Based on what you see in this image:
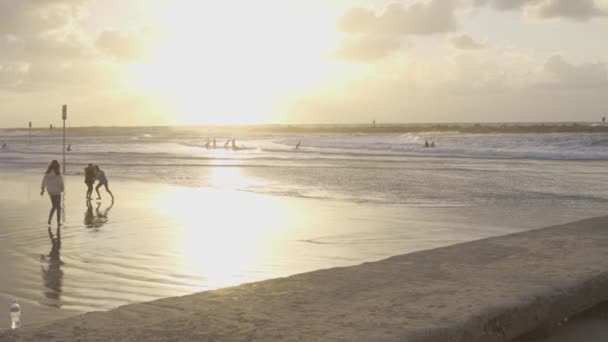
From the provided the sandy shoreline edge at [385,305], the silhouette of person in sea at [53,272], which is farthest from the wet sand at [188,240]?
the sandy shoreline edge at [385,305]

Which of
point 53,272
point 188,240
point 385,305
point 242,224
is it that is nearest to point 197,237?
point 188,240

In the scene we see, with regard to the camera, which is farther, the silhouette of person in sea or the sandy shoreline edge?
the silhouette of person in sea

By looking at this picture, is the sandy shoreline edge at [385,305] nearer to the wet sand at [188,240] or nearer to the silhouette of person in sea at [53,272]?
the wet sand at [188,240]

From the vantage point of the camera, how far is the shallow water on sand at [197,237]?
333 inches

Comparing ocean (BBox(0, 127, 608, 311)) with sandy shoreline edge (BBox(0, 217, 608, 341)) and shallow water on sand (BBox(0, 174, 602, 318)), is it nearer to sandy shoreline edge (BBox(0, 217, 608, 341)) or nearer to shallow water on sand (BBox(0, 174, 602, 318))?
shallow water on sand (BBox(0, 174, 602, 318))

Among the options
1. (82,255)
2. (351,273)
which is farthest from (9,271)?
(351,273)

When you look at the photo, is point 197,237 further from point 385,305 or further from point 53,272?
point 385,305

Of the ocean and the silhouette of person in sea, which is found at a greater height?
the ocean

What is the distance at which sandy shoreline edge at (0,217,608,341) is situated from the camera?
16.1ft

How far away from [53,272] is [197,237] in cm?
344

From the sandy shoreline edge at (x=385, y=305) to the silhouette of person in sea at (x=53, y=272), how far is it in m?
2.57

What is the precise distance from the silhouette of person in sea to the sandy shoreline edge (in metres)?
2.57

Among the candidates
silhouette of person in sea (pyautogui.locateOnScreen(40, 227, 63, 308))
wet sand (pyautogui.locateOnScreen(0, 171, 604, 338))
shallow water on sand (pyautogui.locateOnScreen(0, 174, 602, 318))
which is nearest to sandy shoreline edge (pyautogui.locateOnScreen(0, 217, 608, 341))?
wet sand (pyautogui.locateOnScreen(0, 171, 604, 338))

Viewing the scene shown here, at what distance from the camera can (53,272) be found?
9.06 meters
